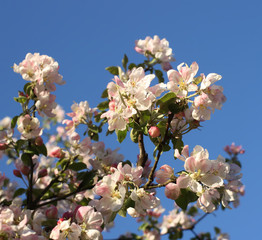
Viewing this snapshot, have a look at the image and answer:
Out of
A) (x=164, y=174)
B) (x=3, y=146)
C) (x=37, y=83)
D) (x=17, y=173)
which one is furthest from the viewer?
(x=17, y=173)

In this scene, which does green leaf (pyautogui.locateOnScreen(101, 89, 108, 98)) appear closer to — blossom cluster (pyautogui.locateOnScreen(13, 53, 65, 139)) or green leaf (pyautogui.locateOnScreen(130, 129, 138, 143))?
blossom cluster (pyautogui.locateOnScreen(13, 53, 65, 139))

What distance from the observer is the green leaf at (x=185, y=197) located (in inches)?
64.7

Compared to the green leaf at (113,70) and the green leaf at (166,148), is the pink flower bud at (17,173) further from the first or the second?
the green leaf at (166,148)

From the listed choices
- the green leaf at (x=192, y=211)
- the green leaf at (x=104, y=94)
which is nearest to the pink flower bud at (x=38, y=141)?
the green leaf at (x=104, y=94)

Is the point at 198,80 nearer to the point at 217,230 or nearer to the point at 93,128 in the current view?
the point at 93,128

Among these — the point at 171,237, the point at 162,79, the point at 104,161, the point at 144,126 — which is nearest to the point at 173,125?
the point at 144,126

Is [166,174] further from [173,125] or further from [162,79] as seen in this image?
[162,79]

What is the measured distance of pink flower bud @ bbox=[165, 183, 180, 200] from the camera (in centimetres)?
162

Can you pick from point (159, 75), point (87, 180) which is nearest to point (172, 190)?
point (87, 180)

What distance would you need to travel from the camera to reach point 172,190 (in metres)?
1.62

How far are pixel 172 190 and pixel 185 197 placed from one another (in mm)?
83

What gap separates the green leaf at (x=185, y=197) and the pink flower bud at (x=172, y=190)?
3 cm

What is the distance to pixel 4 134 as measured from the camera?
244 cm

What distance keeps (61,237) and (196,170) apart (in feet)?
2.38
